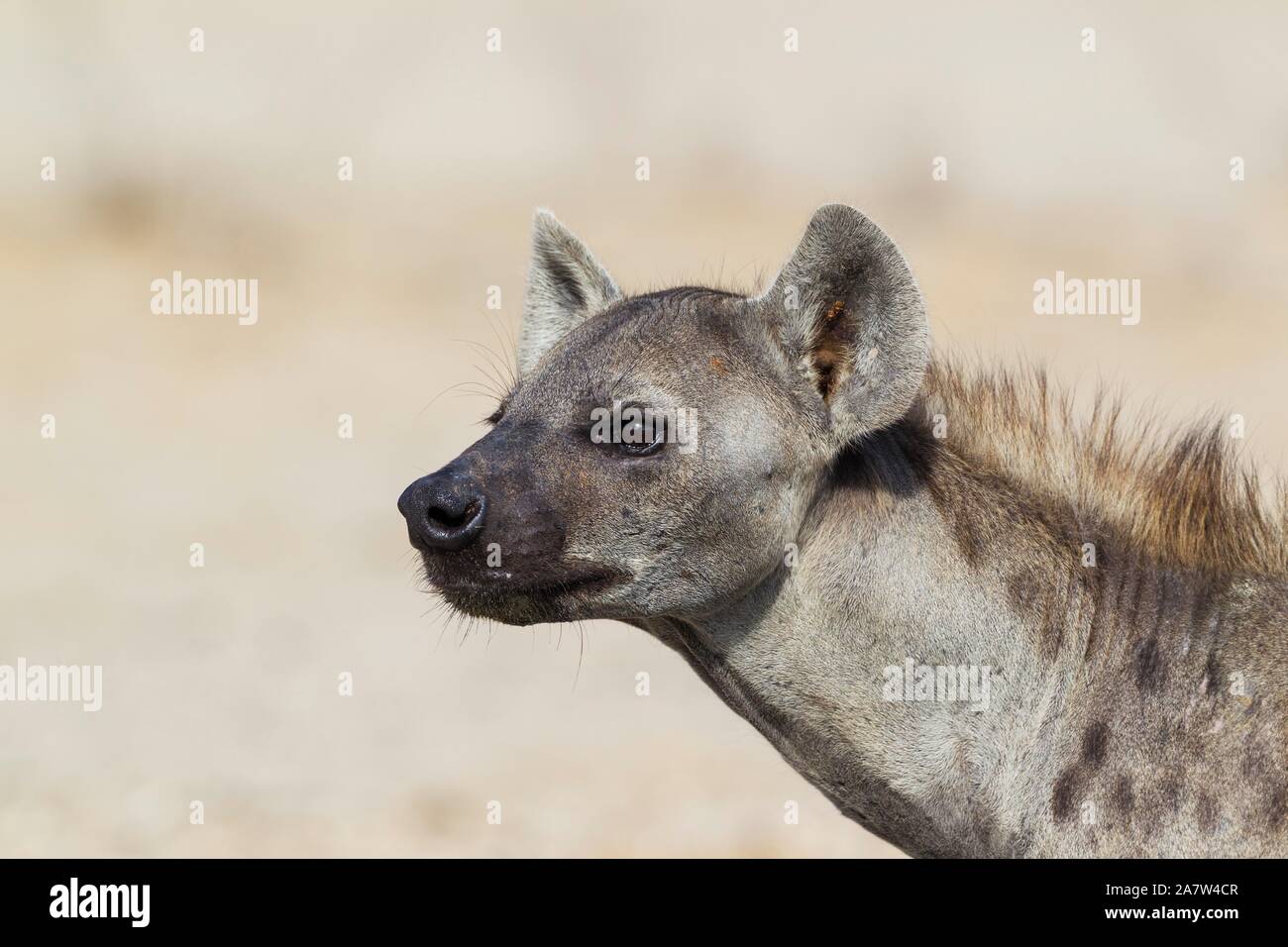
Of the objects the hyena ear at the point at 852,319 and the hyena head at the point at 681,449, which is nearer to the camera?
the hyena head at the point at 681,449

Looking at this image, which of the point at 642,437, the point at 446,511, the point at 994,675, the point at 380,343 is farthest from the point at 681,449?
the point at 380,343

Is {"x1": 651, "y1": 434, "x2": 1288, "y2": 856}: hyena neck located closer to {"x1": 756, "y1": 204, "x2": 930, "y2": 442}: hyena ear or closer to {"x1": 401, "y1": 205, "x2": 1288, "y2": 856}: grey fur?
{"x1": 401, "y1": 205, "x2": 1288, "y2": 856}: grey fur

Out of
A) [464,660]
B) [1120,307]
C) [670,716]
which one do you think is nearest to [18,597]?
[464,660]

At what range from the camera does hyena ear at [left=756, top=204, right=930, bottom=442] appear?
19.2 ft

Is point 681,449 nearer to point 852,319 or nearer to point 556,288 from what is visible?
point 852,319

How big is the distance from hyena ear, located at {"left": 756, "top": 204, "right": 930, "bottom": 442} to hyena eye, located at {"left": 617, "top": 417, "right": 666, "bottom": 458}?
0.58m

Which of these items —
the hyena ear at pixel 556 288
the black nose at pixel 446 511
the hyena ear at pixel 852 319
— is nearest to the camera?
the black nose at pixel 446 511

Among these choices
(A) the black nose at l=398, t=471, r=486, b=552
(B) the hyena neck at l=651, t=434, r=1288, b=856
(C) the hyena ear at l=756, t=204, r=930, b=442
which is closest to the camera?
(B) the hyena neck at l=651, t=434, r=1288, b=856

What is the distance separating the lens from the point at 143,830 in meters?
13.1

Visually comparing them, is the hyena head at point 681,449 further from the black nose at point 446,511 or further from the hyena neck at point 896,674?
the hyena neck at point 896,674

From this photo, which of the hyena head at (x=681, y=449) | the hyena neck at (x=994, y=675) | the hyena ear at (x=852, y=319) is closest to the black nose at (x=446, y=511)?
the hyena head at (x=681, y=449)

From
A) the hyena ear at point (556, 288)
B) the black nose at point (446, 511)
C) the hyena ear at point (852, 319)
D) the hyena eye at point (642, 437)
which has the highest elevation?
the hyena ear at point (556, 288)

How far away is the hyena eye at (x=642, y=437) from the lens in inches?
231

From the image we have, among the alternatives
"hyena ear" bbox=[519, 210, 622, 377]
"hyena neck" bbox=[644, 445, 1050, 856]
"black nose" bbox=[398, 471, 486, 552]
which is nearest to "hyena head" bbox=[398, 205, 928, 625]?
"black nose" bbox=[398, 471, 486, 552]
